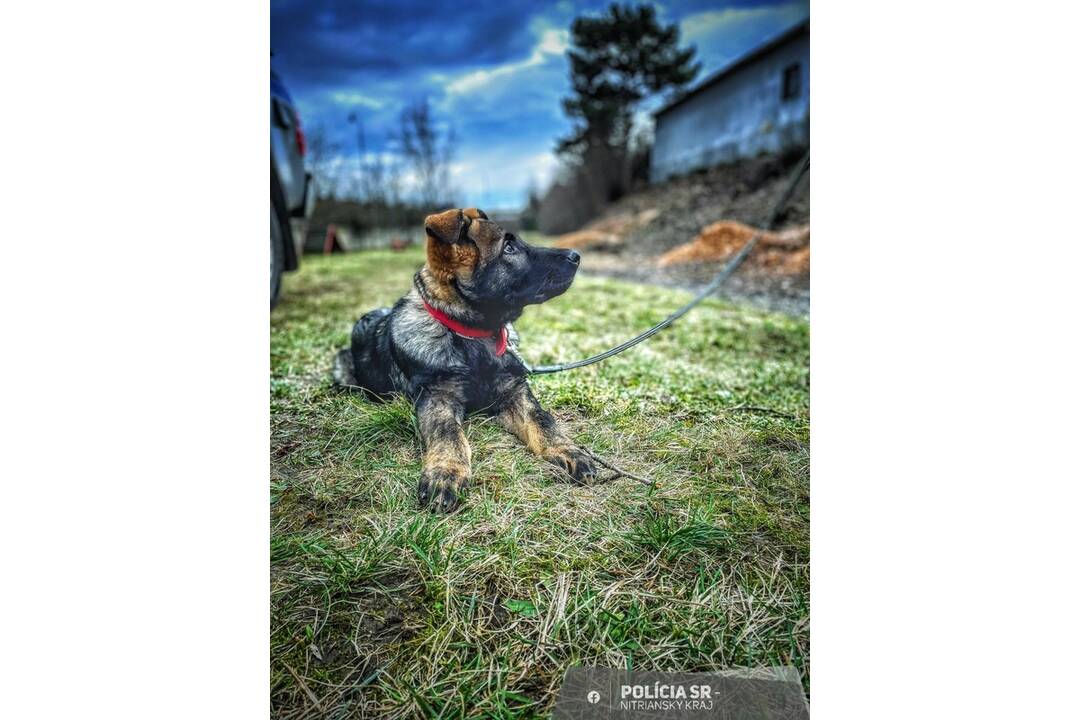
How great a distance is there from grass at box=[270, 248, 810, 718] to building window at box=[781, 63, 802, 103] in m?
1.72

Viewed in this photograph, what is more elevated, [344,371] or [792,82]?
[792,82]

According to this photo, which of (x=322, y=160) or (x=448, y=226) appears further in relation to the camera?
(x=322, y=160)

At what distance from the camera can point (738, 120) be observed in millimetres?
3805

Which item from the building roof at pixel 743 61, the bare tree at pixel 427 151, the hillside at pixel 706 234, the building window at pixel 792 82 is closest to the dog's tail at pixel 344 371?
the bare tree at pixel 427 151

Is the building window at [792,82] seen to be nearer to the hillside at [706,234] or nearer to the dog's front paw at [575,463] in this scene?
the hillside at [706,234]

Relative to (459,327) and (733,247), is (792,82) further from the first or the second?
(459,327)

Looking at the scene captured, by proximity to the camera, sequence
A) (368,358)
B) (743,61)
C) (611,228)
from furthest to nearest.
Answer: (611,228), (743,61), (368,358)

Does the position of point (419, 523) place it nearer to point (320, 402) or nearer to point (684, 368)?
point (320, 402)

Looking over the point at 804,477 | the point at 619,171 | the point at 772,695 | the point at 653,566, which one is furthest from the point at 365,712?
the point at 619,171

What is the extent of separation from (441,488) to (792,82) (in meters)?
2.81

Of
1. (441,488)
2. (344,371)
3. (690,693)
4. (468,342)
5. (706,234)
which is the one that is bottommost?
(690,693)

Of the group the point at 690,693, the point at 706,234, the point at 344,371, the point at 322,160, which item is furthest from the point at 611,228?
the point at 690,693

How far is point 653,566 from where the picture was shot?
2.06 metres

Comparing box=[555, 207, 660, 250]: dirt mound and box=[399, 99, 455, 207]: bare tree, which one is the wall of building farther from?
box=[399, 99, 455, 207]: bare tree
